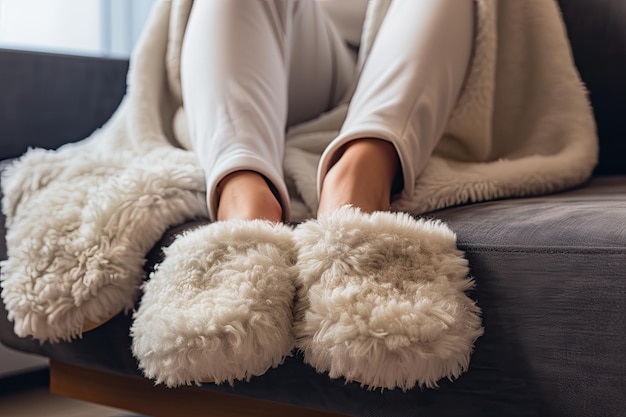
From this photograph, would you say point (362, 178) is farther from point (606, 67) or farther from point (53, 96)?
point (53, 96)

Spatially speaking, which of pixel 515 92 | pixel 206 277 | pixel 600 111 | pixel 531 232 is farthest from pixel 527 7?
pixel 206 277

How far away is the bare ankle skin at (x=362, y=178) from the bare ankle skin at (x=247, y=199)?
45mm

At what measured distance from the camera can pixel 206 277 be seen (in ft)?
1.98

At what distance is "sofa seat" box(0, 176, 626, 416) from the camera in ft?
1.74

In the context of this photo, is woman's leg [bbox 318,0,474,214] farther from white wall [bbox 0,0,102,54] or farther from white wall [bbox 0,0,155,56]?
white wall [bbox 0,0,102,54]

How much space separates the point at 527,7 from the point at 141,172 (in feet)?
1.68

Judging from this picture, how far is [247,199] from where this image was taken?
71 cm

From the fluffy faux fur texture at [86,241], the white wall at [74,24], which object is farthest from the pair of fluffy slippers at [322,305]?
the white wall at [74,24]

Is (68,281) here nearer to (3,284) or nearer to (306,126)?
(3,284)

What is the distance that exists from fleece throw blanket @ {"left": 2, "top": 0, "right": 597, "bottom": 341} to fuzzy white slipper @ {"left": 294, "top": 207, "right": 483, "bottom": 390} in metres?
0.18

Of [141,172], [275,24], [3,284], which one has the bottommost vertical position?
[3,284]

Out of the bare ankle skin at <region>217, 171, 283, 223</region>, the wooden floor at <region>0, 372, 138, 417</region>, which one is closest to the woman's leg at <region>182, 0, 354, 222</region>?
the bare ankle skin at <region>217, 171, 283, 223</region>

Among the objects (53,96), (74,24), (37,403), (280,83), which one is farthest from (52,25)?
(280,83)

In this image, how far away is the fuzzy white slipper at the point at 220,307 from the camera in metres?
0.55
